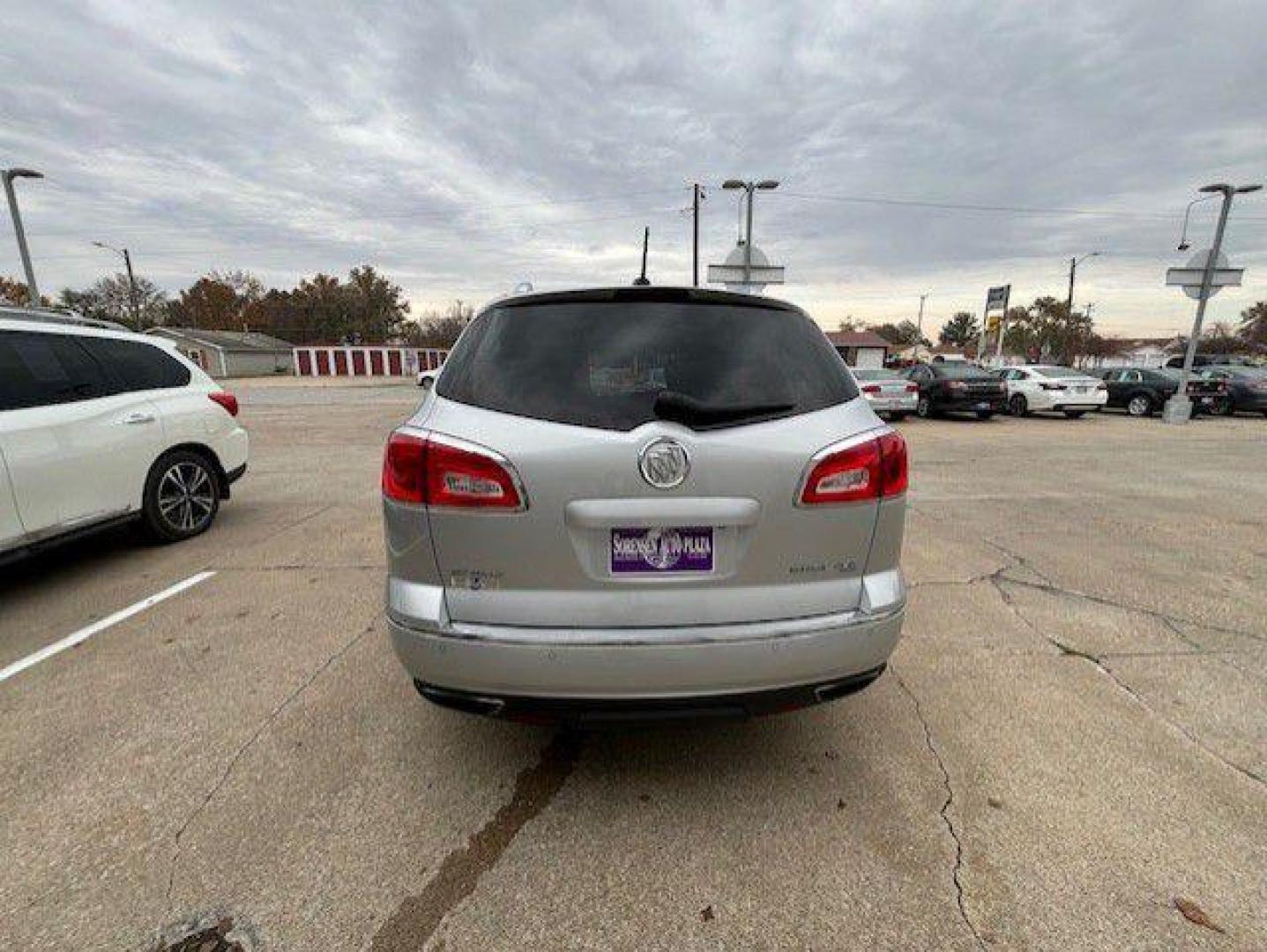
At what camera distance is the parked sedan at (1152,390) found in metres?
18.4

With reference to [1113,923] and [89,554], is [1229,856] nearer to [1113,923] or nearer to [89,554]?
[1113,923]

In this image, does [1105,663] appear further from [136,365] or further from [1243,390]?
[1243,390]

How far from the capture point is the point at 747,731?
110 inches

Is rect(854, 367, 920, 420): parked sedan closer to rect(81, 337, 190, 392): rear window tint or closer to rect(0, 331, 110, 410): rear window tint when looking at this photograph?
rect(81, 337, 190, 392): rear window tint

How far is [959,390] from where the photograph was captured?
639 inches

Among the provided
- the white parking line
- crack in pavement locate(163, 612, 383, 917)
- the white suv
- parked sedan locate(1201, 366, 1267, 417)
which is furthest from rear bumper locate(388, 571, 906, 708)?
parked sedan locate(1201, 366, 1267, 417)

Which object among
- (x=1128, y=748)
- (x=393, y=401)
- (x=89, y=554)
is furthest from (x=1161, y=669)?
(x=393, y=401)

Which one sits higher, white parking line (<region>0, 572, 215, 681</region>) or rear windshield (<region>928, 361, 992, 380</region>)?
rear windshield (<region>928, 361, 992, 380</region>)

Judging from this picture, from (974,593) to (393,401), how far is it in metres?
23.5

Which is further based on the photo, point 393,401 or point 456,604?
point 393,401

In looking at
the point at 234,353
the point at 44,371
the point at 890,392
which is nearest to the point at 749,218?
the point at 890,392

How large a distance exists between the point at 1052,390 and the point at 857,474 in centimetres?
1827

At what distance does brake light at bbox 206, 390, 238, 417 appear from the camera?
19.2 ft

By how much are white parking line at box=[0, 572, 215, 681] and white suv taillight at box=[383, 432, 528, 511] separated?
112 inches
